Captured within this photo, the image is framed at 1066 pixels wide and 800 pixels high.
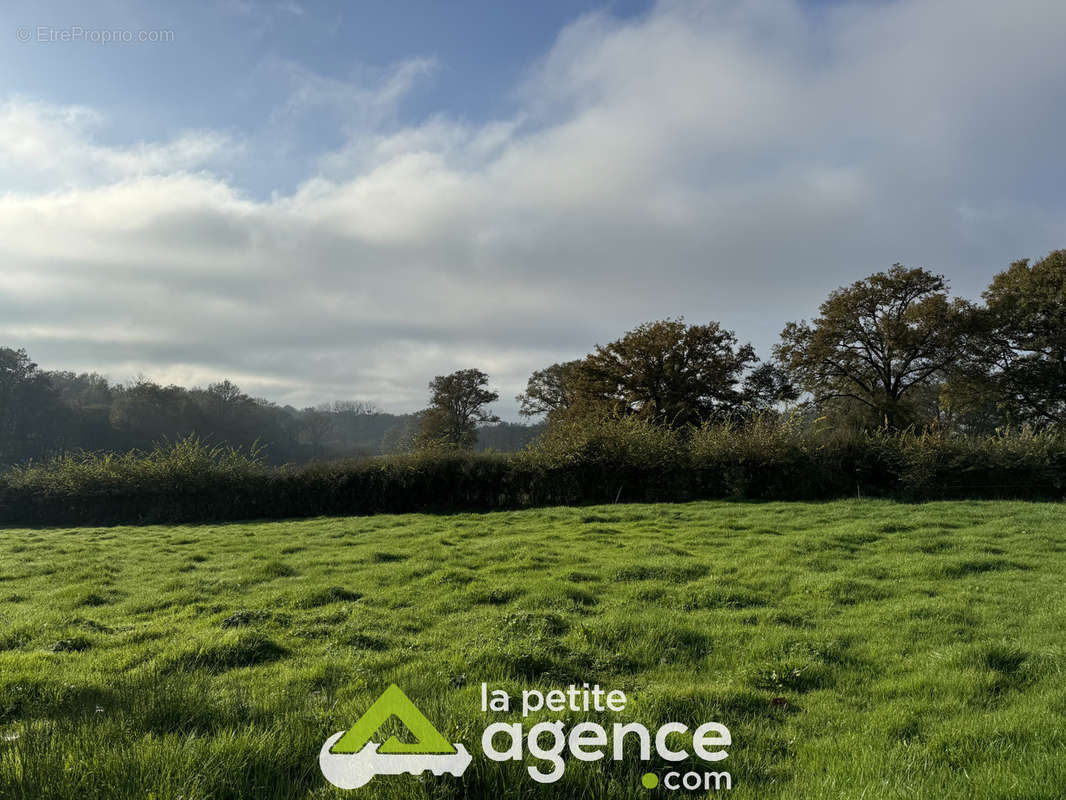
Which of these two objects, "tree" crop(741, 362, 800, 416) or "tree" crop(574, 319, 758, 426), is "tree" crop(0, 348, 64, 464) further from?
"tree" crop(741, 362, 800, 416)

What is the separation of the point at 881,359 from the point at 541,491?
2672 centimetres

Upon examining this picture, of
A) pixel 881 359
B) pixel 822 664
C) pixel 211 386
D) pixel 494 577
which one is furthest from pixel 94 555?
pixel 211 386

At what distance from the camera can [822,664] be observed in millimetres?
5516

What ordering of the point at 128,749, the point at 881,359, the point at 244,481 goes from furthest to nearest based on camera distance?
the point at 881,359 → the point at 244,481 → the point at 128,749

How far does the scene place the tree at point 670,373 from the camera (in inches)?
1476

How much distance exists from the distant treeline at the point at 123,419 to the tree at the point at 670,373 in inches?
550

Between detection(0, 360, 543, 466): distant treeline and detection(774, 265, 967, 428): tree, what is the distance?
22069 mm

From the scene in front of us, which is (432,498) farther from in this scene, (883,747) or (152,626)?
(883,747)

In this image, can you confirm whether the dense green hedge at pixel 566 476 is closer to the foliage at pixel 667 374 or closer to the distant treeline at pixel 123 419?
the foliage at pixel 667 374

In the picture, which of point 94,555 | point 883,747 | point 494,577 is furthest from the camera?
point 94,555

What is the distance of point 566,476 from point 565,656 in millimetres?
18013

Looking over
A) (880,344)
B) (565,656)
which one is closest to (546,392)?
(880,344)

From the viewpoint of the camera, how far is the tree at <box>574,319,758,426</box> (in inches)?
1476

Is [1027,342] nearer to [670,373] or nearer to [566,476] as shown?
[670,373]
